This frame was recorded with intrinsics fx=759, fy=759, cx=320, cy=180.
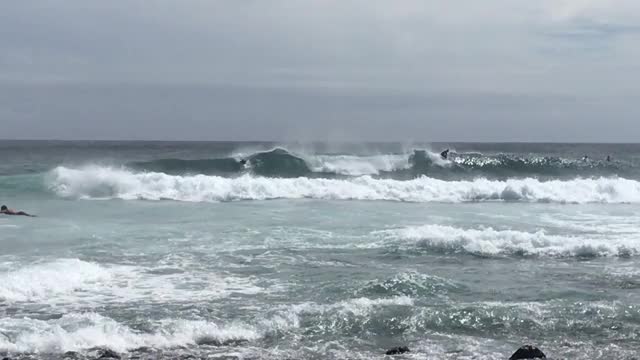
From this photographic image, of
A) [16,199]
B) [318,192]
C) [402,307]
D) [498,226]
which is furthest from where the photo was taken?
[318,192]

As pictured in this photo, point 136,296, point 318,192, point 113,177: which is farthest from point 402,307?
point 113,177

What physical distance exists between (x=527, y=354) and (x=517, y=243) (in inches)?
342

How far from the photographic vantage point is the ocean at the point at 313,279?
1048 cm

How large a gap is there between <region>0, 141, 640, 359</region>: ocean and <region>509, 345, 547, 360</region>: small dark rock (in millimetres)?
377

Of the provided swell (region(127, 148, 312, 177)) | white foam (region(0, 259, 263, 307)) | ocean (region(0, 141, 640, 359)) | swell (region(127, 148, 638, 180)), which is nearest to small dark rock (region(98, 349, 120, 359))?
ocean (region(0, 141, 640, 359))

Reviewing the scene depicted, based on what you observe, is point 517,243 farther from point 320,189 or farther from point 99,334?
point 320,189

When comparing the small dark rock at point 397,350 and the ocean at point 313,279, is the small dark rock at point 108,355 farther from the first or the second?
the small dark rock at point 397,350

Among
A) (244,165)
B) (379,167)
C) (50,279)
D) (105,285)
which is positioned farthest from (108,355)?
(379,167)

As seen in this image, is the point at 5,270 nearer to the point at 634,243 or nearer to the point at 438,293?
the point at 438,293

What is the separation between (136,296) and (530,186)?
23847 mm

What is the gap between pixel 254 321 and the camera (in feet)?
37.1

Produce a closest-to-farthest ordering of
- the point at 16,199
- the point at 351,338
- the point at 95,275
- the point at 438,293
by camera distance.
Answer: the point at 351,338 → the point at 438,293 → the point at 95,275 → the point at 16,199

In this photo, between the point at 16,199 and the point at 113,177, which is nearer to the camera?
the point at 16,199

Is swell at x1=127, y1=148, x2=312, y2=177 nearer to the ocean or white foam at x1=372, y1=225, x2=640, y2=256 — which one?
the ocean
